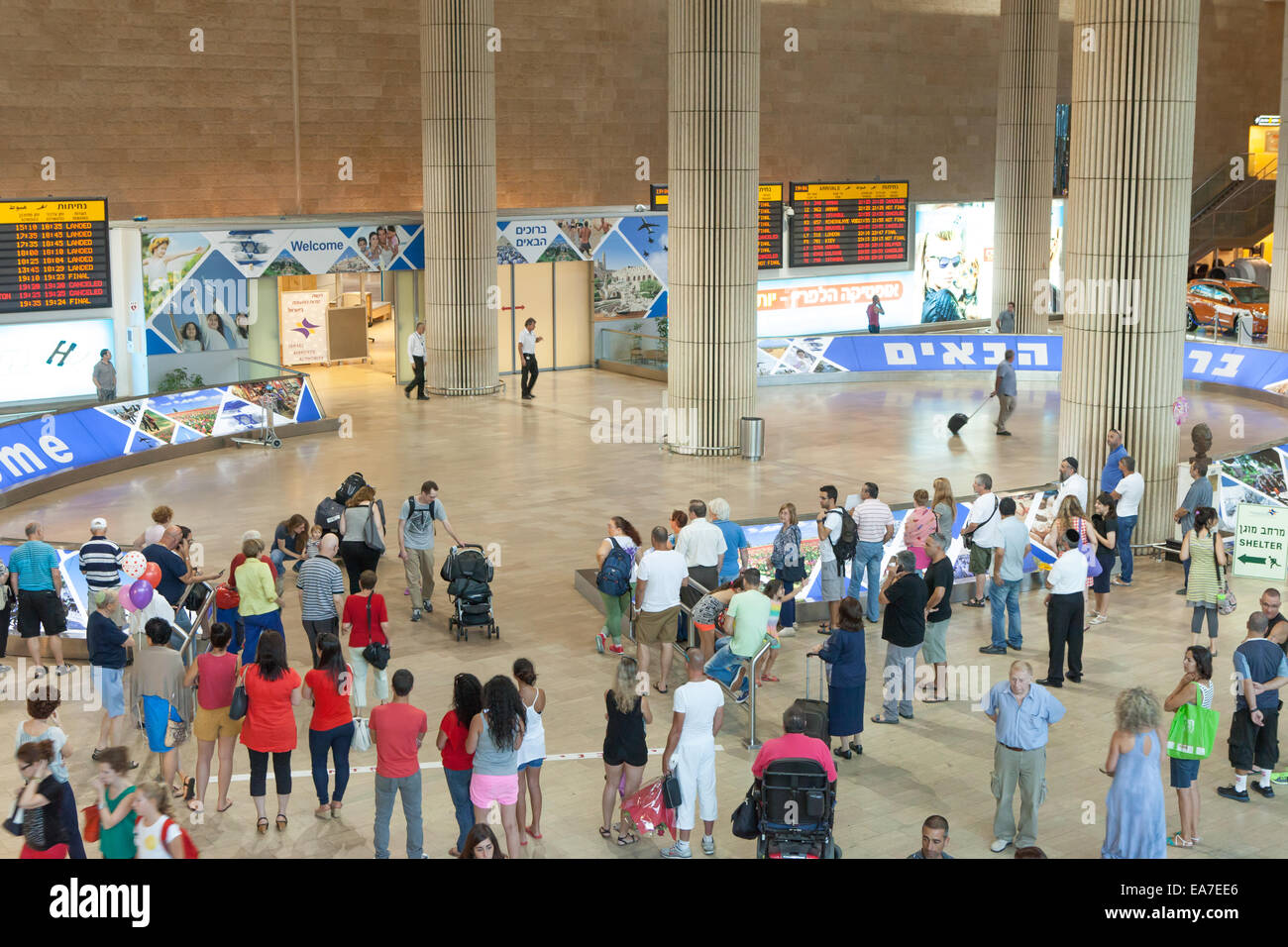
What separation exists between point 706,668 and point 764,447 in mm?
12303

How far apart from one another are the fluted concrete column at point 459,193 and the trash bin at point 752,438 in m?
A: 8.10

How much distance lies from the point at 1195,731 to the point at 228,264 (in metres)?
22.4

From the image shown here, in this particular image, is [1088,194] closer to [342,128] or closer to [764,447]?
[764,447]

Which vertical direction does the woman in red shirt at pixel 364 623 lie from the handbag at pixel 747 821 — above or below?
above

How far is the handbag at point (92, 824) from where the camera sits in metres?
8.08

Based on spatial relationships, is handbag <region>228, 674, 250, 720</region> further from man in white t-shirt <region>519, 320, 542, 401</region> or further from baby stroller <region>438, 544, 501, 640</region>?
man in white t-shirt <region>519, 320, 542, 401</region>

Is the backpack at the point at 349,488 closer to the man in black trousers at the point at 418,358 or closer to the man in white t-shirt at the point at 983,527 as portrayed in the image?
the man in white t-shirt at the point at 983,527

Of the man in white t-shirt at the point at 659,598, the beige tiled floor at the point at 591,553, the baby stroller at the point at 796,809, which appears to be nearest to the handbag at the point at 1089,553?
the beige tiled floor at the point at 591,553

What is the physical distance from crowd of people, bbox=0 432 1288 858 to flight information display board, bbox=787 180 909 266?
19.7 meters

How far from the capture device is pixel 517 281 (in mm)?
32344

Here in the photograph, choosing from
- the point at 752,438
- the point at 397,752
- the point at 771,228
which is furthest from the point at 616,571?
the point at 771,228

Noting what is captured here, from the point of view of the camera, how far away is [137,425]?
23.0 m
